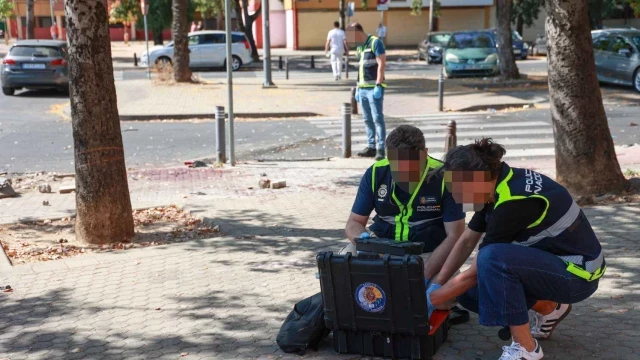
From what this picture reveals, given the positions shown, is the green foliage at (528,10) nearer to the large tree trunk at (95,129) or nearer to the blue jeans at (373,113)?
the blue jeans at (373,113)

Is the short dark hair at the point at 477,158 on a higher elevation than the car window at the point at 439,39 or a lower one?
lower

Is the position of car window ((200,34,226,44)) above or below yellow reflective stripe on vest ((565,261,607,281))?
above

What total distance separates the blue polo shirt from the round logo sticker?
2.02ft

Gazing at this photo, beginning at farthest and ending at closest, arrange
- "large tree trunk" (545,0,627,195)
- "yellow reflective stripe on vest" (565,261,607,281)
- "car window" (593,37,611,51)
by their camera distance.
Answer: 1. "car window" (593,37,611,51)
2. "large tree trunk" (545,0,627,195)
3. "yellow reflective stripe on vest" (565,261,607,281)

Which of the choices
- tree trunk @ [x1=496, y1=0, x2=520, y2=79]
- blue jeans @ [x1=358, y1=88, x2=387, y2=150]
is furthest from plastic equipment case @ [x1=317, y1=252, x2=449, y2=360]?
tree trunk @ [x1=496, y1=0, x2=520, y2=79]

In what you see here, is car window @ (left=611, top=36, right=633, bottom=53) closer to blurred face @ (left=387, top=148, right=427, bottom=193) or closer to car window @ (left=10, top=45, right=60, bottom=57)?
car window @ (left=10, top=45, right=60, bottom=57)

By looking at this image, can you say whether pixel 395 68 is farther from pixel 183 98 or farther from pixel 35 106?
pixel 35 106

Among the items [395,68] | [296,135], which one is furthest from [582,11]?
[395,68]

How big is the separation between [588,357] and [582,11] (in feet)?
15.1

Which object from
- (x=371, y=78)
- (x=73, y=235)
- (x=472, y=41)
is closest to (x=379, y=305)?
(x=73, y=235)

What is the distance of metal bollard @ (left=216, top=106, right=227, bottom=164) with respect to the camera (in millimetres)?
11773

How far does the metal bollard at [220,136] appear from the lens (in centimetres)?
1177

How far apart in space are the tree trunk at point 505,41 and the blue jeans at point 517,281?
2048 centimetres

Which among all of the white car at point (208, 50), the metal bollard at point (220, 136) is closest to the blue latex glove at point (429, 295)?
the metal bollard at point (220, 136)
